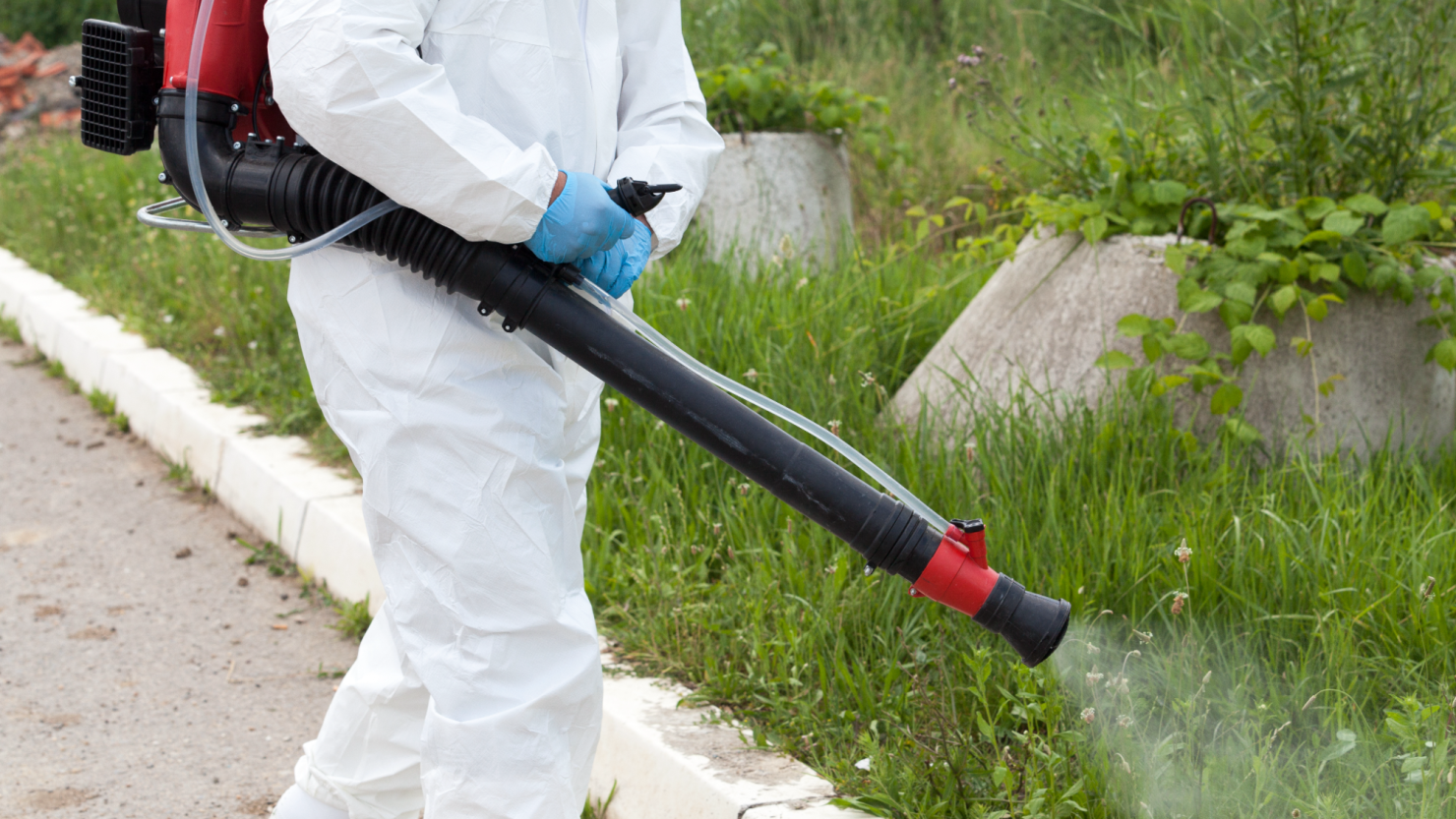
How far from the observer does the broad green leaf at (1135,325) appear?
292 centimetres

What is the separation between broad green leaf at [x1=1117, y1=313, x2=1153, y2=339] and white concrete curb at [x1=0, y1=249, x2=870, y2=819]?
137 cm

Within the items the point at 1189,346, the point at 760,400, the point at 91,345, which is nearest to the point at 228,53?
the point at 760,400

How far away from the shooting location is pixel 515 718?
172 centimetres

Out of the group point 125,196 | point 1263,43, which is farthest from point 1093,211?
point 125,196

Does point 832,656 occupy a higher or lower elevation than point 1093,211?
lower

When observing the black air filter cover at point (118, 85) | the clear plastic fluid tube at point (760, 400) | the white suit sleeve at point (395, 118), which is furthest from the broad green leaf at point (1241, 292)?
the black air filter cover at point (118, 85)

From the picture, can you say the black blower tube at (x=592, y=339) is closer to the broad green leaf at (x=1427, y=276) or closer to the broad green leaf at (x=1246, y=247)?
the broad green leaf at (x=1246, y=247)

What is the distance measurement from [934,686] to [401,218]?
130 centimetres

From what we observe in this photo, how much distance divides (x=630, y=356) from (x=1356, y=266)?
204cm

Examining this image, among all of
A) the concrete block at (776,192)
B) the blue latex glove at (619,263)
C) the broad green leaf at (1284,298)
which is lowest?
the concrete block at (776,192)

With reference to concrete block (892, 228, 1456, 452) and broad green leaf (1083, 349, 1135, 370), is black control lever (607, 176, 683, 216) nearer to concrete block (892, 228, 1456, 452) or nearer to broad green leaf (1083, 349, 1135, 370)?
concrete block (892, 228, 1456, 452)

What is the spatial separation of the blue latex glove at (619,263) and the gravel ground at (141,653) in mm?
1389

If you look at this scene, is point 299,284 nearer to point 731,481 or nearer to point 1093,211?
point 731,481

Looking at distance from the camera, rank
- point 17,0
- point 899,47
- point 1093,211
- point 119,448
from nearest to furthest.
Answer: point 1093,211 < point 119,448 < point 899,47 < point 17,0
